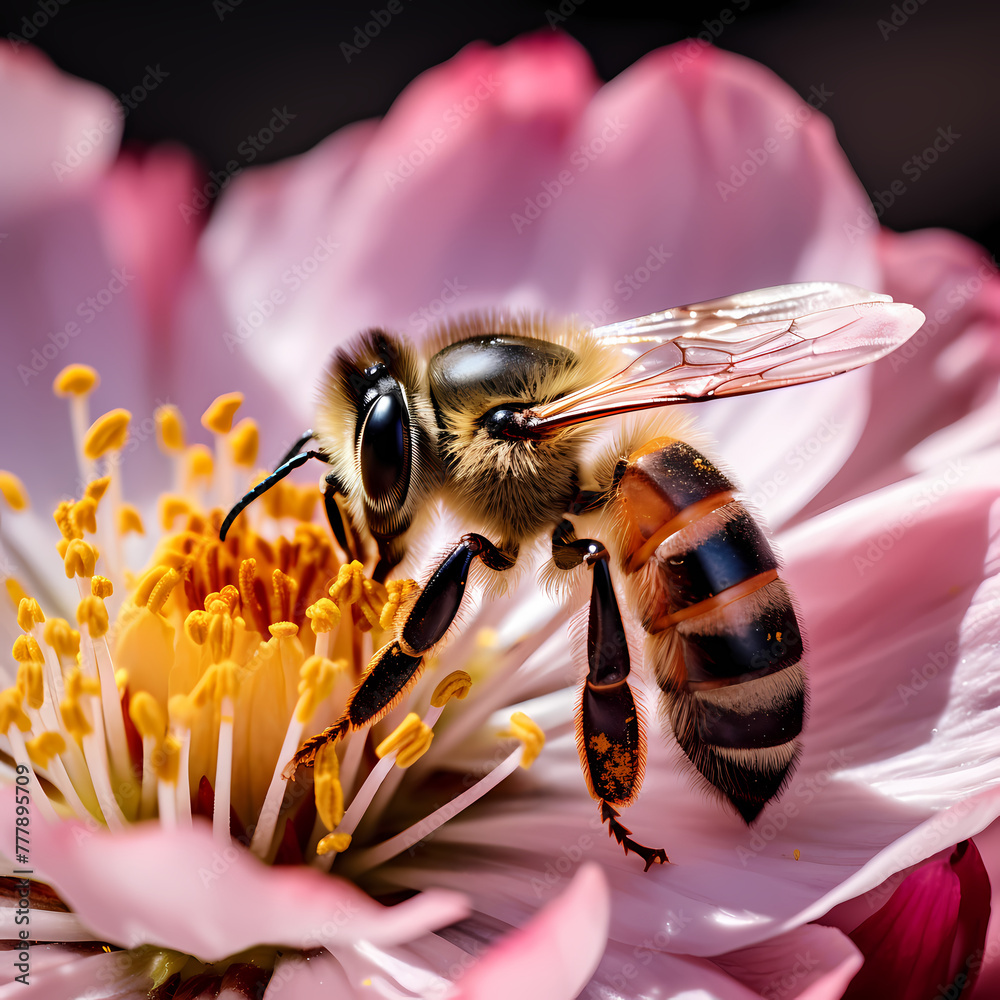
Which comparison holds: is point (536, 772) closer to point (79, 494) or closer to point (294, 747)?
point (294, 747)

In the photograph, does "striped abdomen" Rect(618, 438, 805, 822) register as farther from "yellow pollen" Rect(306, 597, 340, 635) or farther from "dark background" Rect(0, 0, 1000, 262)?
"dark background" Rect(0, 0, 1000, 262)

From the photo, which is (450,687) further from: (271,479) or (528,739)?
(271,479)

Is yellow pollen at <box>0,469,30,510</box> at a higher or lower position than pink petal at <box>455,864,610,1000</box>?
higher

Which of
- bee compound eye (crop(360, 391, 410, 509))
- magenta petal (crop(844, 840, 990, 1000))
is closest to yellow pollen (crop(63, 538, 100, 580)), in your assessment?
bee compound eye (crop(360, 391, 410, 509))

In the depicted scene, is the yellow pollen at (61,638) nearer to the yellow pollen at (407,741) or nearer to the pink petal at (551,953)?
the yellow pollen at (407,741)

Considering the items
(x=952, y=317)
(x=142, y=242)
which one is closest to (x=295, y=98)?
(x=142, y=242)

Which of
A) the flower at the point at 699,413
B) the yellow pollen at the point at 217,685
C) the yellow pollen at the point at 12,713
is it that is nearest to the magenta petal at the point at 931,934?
the flower at the point at 699,413
